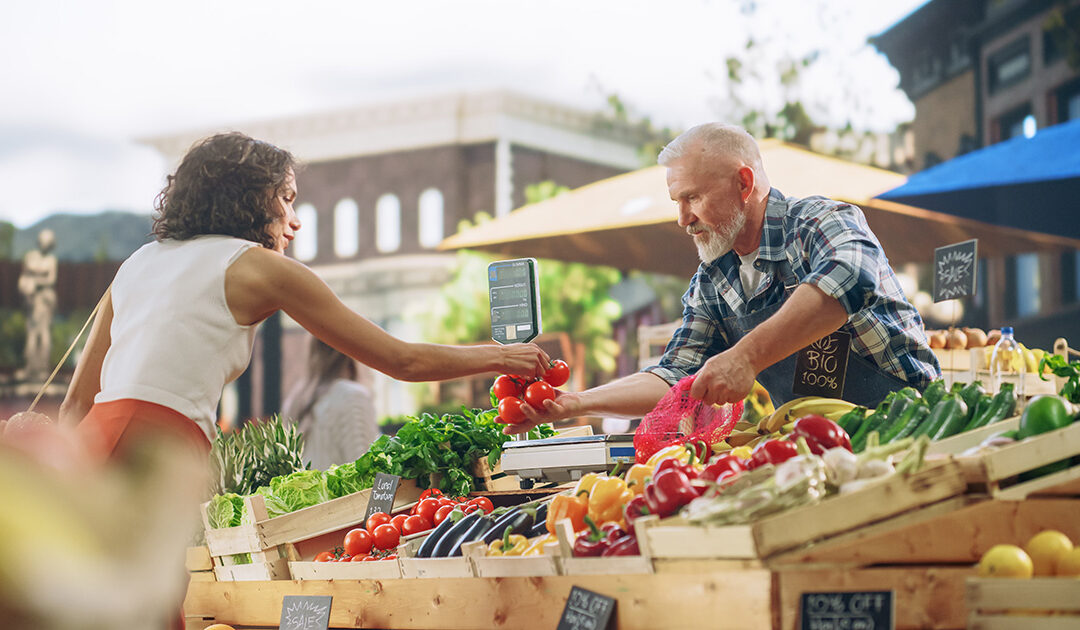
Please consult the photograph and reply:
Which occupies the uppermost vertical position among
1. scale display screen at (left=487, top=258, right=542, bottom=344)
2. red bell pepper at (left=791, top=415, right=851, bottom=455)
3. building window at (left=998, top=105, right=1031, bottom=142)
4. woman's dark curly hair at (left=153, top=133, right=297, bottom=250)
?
building window at (left=998, top=105, right=1031, bottom=142)

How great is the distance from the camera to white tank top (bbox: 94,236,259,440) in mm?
2428

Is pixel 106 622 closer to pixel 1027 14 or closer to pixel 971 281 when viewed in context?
pixel 971 281

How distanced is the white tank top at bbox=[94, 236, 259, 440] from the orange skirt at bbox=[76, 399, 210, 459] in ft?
0.06

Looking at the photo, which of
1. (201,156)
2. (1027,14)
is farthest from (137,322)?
(1027,14)

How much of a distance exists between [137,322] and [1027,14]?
14322 millimetres

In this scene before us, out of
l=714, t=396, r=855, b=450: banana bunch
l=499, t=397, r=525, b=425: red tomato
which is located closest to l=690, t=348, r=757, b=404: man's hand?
l=714, t=396, r=855, b=450: banana bunch

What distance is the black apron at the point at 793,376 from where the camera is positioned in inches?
140

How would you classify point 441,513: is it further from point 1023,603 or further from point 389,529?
point 1023,603

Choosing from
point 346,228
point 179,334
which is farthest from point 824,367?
point 346,228

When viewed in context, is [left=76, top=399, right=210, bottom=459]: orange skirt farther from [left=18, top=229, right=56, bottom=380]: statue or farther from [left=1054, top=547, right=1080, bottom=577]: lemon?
[left=18, top=229, right=56, bottom=380]: statue

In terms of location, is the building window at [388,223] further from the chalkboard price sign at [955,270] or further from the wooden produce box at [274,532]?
the wooden produce box at [274,532]

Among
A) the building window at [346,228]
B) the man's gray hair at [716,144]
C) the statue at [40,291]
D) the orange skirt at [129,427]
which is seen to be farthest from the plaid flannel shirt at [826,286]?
the building window at [346,228]

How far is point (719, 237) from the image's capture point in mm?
3717

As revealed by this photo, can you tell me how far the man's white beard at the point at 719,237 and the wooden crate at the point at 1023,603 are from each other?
6.16 ft
